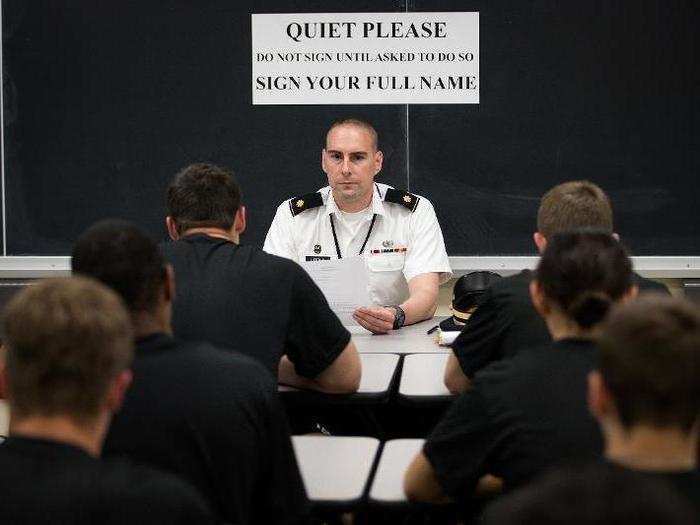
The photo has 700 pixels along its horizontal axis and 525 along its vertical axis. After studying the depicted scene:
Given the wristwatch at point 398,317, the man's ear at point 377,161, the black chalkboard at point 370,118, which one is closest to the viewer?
the wristwatch at point 398,317

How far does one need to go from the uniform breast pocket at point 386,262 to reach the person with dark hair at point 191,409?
2.43 metres

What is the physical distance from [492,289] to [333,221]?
1868 millimetres

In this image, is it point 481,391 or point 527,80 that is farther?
point 527,80

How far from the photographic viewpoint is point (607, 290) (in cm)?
209

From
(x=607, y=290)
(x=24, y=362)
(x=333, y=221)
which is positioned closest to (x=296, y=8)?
(x=333, y=221)

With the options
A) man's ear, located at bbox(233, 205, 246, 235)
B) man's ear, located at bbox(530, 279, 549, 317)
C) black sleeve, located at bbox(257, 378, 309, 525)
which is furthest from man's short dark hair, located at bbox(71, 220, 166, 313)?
man's ear, located at bbox(233, 205, 246, 235)

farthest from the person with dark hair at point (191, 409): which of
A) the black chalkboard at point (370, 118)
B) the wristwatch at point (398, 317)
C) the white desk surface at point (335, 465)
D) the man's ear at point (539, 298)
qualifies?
the black chalkboard at point (370, 118)

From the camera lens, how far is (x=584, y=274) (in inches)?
82.0

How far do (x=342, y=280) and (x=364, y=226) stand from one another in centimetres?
80

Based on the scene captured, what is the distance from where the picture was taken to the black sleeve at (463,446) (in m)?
2.02

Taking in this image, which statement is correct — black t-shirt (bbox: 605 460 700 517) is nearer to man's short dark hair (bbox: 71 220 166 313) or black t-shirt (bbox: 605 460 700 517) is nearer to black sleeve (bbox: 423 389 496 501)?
black sleeve (bbox: 423 389 496 501)

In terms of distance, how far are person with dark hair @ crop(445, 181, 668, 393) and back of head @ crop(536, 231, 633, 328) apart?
56 cm

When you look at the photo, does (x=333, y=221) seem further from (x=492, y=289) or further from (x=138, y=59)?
(x=492, y=289)

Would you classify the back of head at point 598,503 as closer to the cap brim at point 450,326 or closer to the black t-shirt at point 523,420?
A: the black t-shirt at point 523,420
